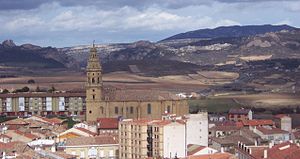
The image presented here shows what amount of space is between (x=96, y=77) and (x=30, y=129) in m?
21.9

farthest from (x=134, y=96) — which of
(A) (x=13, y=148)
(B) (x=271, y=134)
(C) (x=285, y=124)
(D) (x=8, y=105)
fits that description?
(A) (x=13, y=148)

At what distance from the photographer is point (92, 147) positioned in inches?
2665

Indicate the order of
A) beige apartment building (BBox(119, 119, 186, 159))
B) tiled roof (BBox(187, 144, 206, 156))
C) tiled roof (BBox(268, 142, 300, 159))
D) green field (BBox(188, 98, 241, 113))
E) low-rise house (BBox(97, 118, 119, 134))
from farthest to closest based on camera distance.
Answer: green field (BBox(188, 98, 241, 113)) < low-rise house (BBox(97, 118, 119, 134)) < beige apartment building (BBox(119, 119, 186, 159)) < tiled roof (BBox(187, 144, 206, 156)) < tiled roof (BBox(268, 142, 300, 159))

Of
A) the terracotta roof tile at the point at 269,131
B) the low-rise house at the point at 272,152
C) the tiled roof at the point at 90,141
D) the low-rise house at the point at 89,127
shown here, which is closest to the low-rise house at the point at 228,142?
the terracotta roof tile at the point at 269,131

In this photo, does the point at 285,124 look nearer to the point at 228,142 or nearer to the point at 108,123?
the point at 108,123

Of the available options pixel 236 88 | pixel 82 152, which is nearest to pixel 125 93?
pixel 82 152

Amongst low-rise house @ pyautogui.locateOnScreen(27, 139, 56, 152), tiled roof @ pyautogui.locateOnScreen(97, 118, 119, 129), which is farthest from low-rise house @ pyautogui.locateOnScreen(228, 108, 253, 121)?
low-rise house @ pyautogui.locateOnScreen(27, 139, 56, 152)

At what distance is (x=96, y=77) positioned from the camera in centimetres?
10225

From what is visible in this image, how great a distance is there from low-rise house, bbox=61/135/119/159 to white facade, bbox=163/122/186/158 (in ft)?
22.0

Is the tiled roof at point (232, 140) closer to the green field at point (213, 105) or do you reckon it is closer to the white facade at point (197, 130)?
the white facade at point (197, 130)

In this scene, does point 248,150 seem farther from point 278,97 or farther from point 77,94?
point 278,97

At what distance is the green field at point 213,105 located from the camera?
422 ft

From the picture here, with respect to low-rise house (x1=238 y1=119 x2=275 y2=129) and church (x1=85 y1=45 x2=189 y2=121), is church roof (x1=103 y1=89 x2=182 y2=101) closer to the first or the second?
church (x1=85 y1=45 x2=189 y2=121)

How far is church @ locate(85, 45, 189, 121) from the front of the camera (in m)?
99.7
